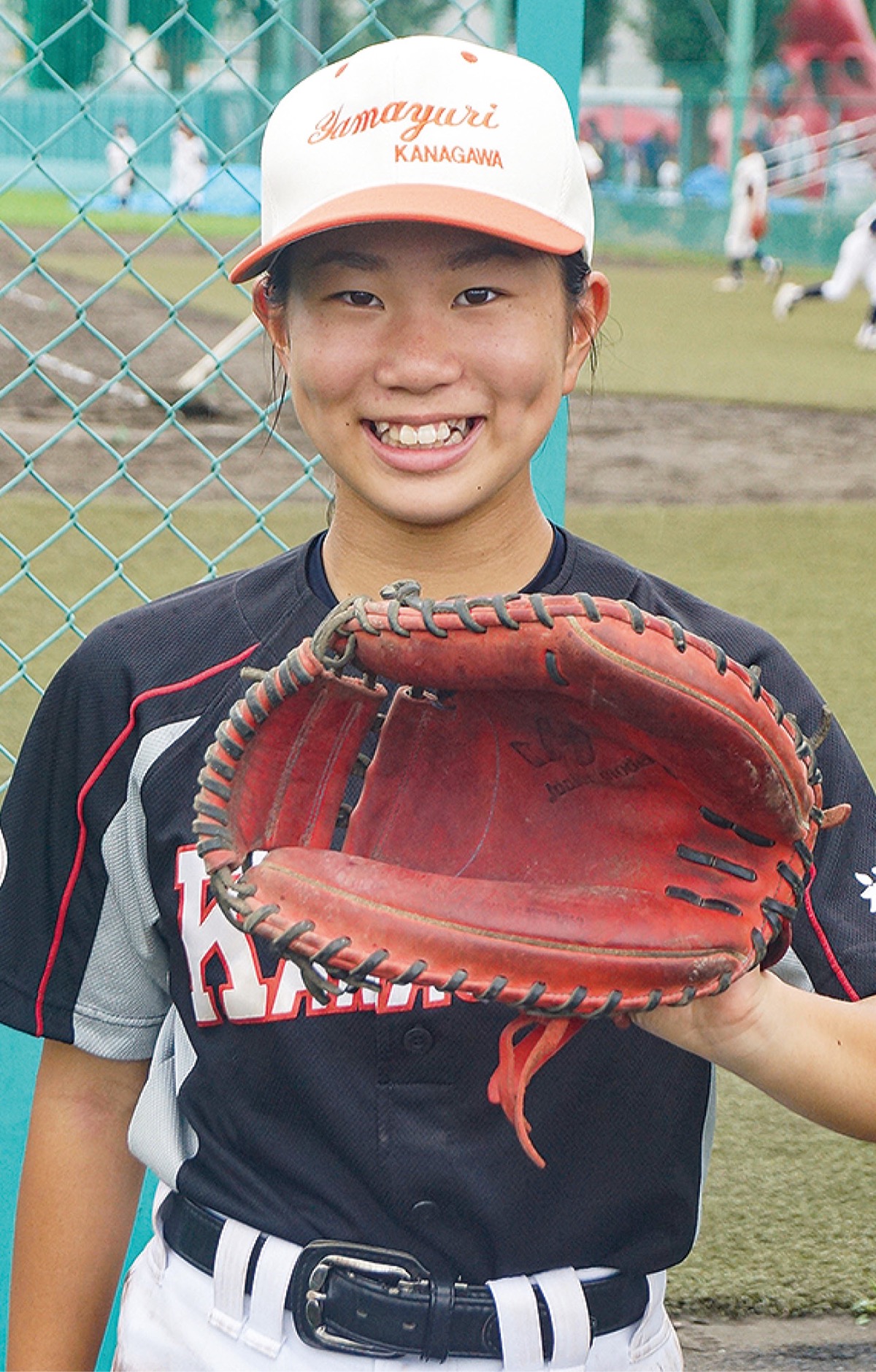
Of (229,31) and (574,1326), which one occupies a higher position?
(574,1326)

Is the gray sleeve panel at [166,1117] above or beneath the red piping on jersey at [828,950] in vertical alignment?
beneath

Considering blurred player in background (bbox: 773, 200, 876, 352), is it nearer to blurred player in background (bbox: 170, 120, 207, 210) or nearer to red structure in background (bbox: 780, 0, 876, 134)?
blurred player in background (bbox: 170, 120, 207, 210)

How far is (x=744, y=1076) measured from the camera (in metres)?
1.12

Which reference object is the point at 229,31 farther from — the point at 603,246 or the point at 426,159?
the point at 426,159

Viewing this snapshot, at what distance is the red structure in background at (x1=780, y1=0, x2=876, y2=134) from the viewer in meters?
34.7

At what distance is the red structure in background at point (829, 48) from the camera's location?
114 ft

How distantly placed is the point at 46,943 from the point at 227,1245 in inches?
11.1

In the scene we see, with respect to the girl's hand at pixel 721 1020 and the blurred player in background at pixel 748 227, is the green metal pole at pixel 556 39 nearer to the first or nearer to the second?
the girl's hand at pixel 721 1020

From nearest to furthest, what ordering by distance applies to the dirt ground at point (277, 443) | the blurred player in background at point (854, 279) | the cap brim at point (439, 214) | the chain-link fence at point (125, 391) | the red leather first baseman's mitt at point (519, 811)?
the red leather first baseman's mitt at point (519, 811)
the cap brim at point (439, 214)
the chain-link fence at point (125, 391)
the dirt ground at point (277, 443)
the blurred player in background at point (854, 279)

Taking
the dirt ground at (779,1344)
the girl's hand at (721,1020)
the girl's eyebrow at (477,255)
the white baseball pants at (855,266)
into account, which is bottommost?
the white baseball pants at (855,266)

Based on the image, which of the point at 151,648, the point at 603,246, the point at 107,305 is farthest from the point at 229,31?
the point at 151,648

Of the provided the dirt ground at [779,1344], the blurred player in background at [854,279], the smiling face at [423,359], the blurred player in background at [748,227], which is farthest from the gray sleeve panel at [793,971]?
the blurred player in background at [748,227]

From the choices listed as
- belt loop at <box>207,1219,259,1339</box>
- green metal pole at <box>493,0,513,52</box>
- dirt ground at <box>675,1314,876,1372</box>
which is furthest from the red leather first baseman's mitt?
green metal pole at <box>493,0,513,52</box>

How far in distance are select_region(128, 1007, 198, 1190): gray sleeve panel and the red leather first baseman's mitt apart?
0.27 metres
